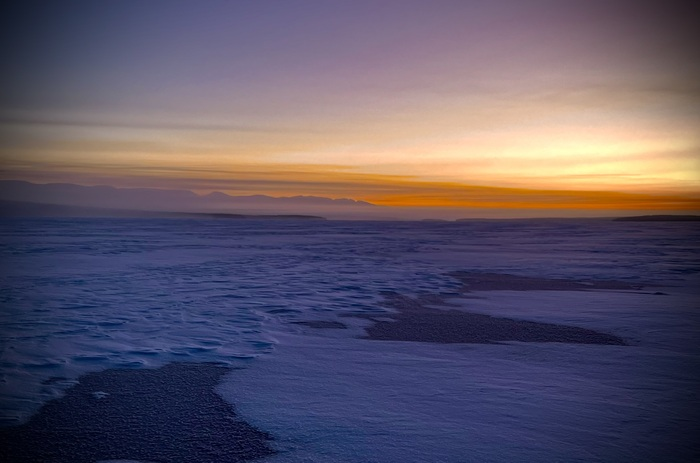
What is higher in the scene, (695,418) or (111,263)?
(695,418)

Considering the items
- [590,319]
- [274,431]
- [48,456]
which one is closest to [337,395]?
[274,431]

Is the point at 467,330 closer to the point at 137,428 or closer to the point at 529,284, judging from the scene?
the point at 137,428

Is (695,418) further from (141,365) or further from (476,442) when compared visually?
(141,365)

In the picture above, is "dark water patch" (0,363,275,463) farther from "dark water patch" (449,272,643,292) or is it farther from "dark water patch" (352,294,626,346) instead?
"dark water patch" (449,272,643,292)

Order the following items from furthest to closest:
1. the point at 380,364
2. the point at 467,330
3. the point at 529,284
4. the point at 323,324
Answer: the point at 529,284 < the point at 323,324 < the point at 467,330 < the point at 380,364

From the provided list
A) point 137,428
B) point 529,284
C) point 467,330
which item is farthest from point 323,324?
point 529,284

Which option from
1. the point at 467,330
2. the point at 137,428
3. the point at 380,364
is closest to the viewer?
the point at 137,428

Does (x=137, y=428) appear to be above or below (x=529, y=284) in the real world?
below
